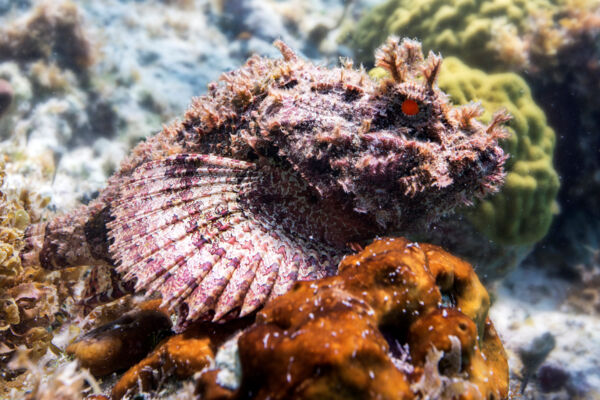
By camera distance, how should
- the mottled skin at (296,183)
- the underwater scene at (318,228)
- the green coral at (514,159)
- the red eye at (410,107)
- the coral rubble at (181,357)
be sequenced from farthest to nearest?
the green coral at (514,159), the red eye at (410,107), the mottled skin at (296,183), the coral rubble at (181,357), the underwater scene at (318,228)

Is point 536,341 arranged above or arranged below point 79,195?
above

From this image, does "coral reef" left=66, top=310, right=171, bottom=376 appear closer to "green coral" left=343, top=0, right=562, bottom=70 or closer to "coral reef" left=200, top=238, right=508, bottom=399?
"coral reef" left=200, top=238, right=508, bottom=399

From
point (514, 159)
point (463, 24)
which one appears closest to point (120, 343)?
point (514, 159)

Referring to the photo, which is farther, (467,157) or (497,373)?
(467,157)

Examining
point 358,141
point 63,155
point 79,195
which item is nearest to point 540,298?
point 358,141

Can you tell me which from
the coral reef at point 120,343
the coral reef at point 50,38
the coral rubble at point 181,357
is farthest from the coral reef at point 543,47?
the coral reef at point 50,38

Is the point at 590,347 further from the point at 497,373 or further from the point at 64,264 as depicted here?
the point at 64,264

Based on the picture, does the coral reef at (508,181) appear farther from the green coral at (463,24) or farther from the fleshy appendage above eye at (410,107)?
the fleshy appendage above eye at (410,107)
